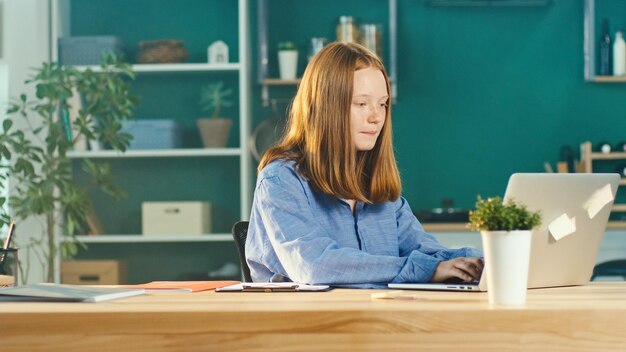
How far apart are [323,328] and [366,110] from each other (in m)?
0.94

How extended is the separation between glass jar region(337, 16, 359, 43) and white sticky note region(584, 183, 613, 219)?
342cm

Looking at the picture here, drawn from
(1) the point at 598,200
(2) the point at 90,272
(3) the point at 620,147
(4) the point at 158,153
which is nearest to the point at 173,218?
(4) the point at 158,153

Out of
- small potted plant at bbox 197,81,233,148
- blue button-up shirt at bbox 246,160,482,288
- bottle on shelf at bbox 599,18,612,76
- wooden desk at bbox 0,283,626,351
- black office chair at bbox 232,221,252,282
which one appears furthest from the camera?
bottle on shelf at bbox 599,18,612,76

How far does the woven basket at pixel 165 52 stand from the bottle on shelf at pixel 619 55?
226 cm

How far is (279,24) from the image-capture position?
5.50 metres

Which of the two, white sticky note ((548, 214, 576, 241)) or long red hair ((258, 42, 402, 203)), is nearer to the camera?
white sticky note ((548, 214, 576, 241))

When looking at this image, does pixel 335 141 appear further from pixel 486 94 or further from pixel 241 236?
pixel 486 94

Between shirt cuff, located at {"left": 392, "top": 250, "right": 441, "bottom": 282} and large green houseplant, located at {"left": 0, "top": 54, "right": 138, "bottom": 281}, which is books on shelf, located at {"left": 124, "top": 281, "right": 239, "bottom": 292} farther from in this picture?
large green houseplant, located at {"left": 0, "top": 54, "right": 138, "bottom": 281}

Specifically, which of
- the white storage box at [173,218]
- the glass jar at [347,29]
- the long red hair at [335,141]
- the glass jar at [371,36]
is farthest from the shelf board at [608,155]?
the long red hair at [335,141]

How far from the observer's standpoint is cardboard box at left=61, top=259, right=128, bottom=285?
508 centimetres

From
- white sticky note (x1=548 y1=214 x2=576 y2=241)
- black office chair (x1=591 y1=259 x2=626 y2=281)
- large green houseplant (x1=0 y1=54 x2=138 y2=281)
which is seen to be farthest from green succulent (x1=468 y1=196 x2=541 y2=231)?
large green houseplant (x1=0 y1=54 x2=138 y2=281)

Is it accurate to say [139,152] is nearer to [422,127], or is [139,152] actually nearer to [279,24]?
[279,24]

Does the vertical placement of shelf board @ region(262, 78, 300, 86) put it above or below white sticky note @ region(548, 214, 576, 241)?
above

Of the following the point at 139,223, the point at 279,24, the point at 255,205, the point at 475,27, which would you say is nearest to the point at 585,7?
the point at 475,27
